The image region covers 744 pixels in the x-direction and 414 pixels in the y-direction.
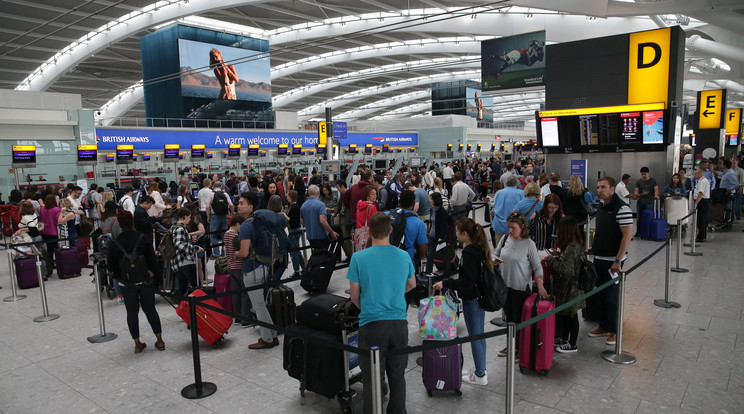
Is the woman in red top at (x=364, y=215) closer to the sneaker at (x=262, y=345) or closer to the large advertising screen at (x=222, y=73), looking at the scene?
the sneaker at (x=262, y=345)

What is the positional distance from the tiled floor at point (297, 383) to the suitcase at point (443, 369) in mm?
133

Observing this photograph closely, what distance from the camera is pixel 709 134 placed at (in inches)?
741

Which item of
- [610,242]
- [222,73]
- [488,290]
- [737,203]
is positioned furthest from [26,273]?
[222,73]

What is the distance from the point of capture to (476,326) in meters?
3.95

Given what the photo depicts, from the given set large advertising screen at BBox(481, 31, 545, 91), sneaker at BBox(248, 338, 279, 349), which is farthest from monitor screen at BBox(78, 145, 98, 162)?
sneaker at BBox(248, 338, 279, 349)

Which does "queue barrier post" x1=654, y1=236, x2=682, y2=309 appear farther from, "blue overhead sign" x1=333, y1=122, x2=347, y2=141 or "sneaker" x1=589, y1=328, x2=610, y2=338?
"blue overhead sign" x1=333, y1=122, x2=347, y2=141

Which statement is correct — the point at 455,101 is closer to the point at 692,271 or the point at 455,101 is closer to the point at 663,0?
the point at 663,0

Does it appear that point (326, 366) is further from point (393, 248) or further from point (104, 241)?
point (104, 241)

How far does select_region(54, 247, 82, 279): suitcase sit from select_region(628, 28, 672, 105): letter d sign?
12397mm

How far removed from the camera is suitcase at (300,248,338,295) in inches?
231

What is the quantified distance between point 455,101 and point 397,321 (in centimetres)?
4375

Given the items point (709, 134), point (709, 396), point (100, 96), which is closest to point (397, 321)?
point (709, 396)

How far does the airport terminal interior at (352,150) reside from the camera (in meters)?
4.03

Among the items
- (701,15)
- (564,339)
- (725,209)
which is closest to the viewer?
(564,339)
